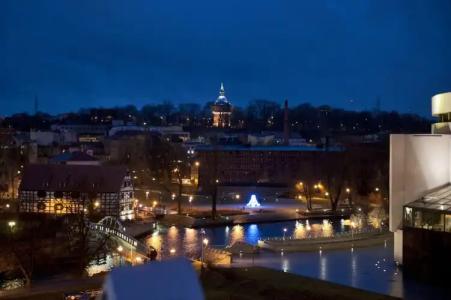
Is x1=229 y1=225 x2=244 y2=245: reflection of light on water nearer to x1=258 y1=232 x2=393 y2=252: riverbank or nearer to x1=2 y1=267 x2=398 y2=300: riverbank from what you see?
x1=258 y1=232 x2=393 y2=252: riverbank

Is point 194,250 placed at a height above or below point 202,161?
below

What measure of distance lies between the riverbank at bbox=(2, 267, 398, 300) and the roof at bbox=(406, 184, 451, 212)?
2.90 meters

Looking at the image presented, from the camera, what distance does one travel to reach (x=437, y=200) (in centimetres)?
1192

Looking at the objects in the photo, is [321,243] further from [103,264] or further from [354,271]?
[103,264]

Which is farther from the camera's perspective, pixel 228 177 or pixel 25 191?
pixel 228 177

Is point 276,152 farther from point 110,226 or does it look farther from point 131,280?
point 131,280

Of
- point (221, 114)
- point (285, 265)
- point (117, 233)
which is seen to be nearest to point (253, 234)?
point (117, 233)

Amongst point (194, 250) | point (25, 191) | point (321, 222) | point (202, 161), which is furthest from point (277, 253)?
point (202, 161)

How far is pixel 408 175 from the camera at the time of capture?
13.0 meters

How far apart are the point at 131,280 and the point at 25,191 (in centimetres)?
1893

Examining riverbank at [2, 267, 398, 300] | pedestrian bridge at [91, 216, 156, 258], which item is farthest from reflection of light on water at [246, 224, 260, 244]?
riverbank at [2, 267, 398, 300]

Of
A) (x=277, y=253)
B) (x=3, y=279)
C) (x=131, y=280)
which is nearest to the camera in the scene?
(x=131, y=280)

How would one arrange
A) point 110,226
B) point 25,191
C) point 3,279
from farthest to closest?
1. point 25,191
2. point 110,226
3. point 3,279

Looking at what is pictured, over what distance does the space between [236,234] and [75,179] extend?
590cm
